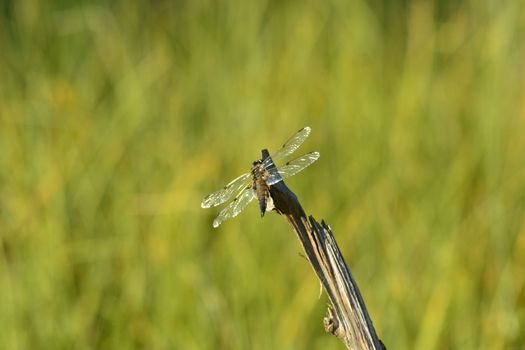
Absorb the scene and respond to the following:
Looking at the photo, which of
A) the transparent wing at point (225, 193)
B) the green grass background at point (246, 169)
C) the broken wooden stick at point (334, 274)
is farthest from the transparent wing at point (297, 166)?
the green grass background at point (246, 169)

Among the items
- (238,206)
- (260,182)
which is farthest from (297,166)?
(260,182)

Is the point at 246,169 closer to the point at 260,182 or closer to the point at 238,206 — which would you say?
the point at 238,206

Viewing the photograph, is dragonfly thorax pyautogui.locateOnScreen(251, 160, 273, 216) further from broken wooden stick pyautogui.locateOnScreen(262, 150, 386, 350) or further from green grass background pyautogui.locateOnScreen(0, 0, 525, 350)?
green grass background pyautogui.locateOnScreen(0, 0, 525, 350)

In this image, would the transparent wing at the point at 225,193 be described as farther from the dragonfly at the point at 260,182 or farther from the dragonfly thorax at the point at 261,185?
the dragonfly thorax at the point at 261,185

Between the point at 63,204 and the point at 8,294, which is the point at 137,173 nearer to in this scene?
the point at 63,204

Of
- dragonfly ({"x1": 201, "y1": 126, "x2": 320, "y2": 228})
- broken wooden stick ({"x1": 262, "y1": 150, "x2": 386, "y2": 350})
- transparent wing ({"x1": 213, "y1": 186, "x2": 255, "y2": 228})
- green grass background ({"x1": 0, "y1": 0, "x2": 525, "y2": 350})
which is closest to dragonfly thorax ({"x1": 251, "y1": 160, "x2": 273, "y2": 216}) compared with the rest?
dragonfly ({"x1": 201, "y1": 126, "x2": 320, "y2": 228})

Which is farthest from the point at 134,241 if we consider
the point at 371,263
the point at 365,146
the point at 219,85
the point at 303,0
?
the point at 303,0
